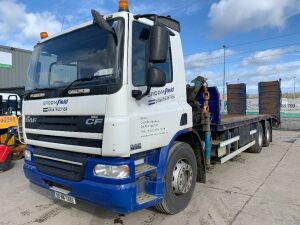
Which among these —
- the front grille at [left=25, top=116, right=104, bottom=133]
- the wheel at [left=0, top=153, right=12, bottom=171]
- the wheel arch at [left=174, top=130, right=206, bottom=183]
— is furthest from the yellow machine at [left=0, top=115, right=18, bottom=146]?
the wheel arch at [left=174, top=130, right=206, bottom=183]

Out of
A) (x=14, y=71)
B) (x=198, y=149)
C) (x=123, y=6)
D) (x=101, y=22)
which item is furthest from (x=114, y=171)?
(x=14, y=71)

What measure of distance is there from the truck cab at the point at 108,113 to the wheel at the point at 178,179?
0.08ft

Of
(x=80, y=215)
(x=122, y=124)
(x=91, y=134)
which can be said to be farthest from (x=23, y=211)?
(x=122, y=124)

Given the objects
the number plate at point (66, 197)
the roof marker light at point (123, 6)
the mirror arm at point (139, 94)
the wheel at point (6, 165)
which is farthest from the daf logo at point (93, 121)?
the wheel at point (6, 165)

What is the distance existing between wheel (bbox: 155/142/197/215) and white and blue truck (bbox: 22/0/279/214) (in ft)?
0.05

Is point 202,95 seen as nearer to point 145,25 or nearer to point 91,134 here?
point 145,25

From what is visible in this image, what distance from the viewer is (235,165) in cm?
752

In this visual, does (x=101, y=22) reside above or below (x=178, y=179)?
above

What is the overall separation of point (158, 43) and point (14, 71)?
19.3m

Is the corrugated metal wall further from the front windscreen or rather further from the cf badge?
the cf badge

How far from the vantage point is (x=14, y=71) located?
793 inches

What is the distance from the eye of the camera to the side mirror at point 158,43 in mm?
3285

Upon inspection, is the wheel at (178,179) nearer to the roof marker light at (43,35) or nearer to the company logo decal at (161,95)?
the company logo decal at (161,95)

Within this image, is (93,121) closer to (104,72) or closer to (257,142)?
(104,72)
